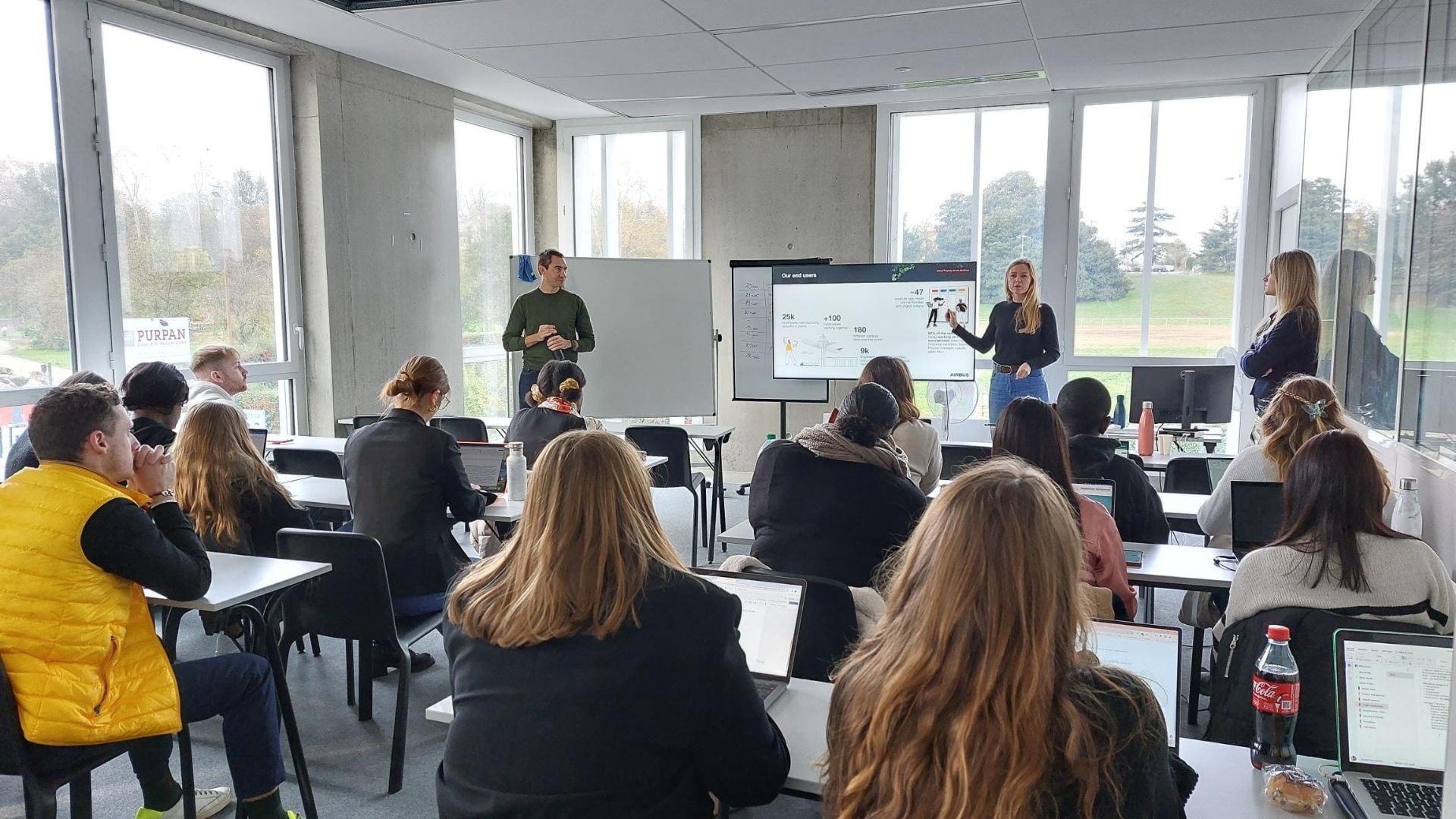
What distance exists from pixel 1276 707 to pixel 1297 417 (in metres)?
1.77

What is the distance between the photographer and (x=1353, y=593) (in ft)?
6.77

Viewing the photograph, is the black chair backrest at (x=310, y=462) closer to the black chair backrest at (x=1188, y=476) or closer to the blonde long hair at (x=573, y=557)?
the blonde long hair at (x=573, y=557)

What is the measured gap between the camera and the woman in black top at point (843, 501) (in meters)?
2.65

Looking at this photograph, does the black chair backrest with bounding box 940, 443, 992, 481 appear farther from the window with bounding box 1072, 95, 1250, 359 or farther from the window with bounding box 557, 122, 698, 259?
the window with bounding box 557, 122, 698, 259

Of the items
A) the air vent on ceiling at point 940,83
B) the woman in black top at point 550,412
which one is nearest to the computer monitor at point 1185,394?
the air vent on ceiling at point 940,83

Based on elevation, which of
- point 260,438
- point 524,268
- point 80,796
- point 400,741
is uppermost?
point 524,268

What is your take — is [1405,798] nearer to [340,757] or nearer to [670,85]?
[340,757]

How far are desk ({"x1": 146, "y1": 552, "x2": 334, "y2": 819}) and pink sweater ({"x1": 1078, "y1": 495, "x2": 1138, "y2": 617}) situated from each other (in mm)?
2203

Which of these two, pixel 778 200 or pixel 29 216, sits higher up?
pixel 778 200

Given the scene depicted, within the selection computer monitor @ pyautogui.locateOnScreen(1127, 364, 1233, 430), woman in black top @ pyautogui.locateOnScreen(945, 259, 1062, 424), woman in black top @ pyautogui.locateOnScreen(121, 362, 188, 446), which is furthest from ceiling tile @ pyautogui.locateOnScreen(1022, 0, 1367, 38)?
woman in black top @ pyautogui.locateOnScreen(121, 362, 188, 446)

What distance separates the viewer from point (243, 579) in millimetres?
2637

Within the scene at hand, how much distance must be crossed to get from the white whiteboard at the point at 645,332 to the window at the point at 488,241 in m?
1.10

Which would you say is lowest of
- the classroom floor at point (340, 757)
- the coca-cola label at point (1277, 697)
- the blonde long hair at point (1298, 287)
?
the classroom floor at point (340, 757)

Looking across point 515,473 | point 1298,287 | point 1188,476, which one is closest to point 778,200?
point 1298,287
